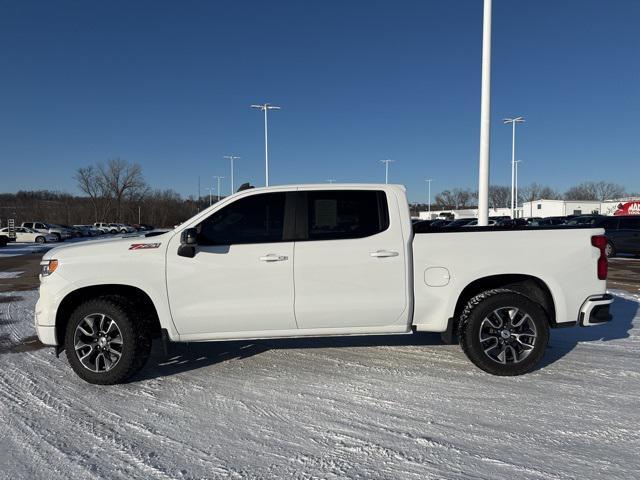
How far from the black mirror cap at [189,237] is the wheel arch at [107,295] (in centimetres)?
74

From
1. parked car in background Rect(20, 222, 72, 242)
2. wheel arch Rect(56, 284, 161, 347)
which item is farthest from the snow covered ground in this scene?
parked car in background Rect(20, 222, 72, 242)

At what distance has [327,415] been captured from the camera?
12.2 feet

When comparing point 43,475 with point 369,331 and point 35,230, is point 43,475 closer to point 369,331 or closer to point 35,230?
point 369,331

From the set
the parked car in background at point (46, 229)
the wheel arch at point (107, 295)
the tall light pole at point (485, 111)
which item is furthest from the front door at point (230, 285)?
the parked car in background at point (46, 229)

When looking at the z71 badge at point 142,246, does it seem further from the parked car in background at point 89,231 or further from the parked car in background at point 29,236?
the parked car in background at point 89,231

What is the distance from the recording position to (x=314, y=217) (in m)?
4.53

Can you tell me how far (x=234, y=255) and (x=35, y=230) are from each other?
136ft

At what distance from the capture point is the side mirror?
4230mm

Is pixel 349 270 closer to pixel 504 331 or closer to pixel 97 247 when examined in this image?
pixel 504 331

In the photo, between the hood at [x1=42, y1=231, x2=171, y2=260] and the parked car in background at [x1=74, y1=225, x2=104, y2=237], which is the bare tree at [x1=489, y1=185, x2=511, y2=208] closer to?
the parked car in background at [x1=74, y1=225, x2=104, y2=237]

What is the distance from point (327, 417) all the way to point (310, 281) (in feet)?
4.14

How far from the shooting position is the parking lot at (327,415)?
3.00m

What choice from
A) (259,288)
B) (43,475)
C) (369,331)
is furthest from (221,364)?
(43,475)

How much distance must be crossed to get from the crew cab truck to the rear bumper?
1 centimetres
